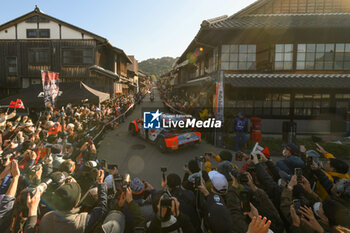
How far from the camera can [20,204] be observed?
2.30 m

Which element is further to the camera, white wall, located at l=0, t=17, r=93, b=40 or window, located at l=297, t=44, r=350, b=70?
white wall, located at l=0, t=17, r=93, b=40

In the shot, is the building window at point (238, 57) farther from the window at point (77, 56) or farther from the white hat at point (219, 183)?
the window at point (77, 56)

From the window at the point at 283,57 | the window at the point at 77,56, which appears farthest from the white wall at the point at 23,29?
the window at the point at 283,57

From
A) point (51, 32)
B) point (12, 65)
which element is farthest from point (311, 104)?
point (12, 65)

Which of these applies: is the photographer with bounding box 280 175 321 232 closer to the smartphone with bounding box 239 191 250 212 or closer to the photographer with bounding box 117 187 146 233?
the smartphone with bounding box 239 191 250 212

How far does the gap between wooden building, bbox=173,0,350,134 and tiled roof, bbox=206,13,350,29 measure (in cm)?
7

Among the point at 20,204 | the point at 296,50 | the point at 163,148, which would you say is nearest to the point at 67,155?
the point at 20,204

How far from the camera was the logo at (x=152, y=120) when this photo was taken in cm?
979

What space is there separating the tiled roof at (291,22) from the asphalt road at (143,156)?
7637 mm

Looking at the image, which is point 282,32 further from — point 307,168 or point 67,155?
point 67,155

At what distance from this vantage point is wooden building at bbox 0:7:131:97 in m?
18.8

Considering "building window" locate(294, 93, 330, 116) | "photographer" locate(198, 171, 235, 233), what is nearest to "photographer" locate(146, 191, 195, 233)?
"photographer" locate(198, 171, 235, 233)

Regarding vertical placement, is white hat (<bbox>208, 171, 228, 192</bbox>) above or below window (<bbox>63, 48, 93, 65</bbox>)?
below

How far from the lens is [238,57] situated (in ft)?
42.9
